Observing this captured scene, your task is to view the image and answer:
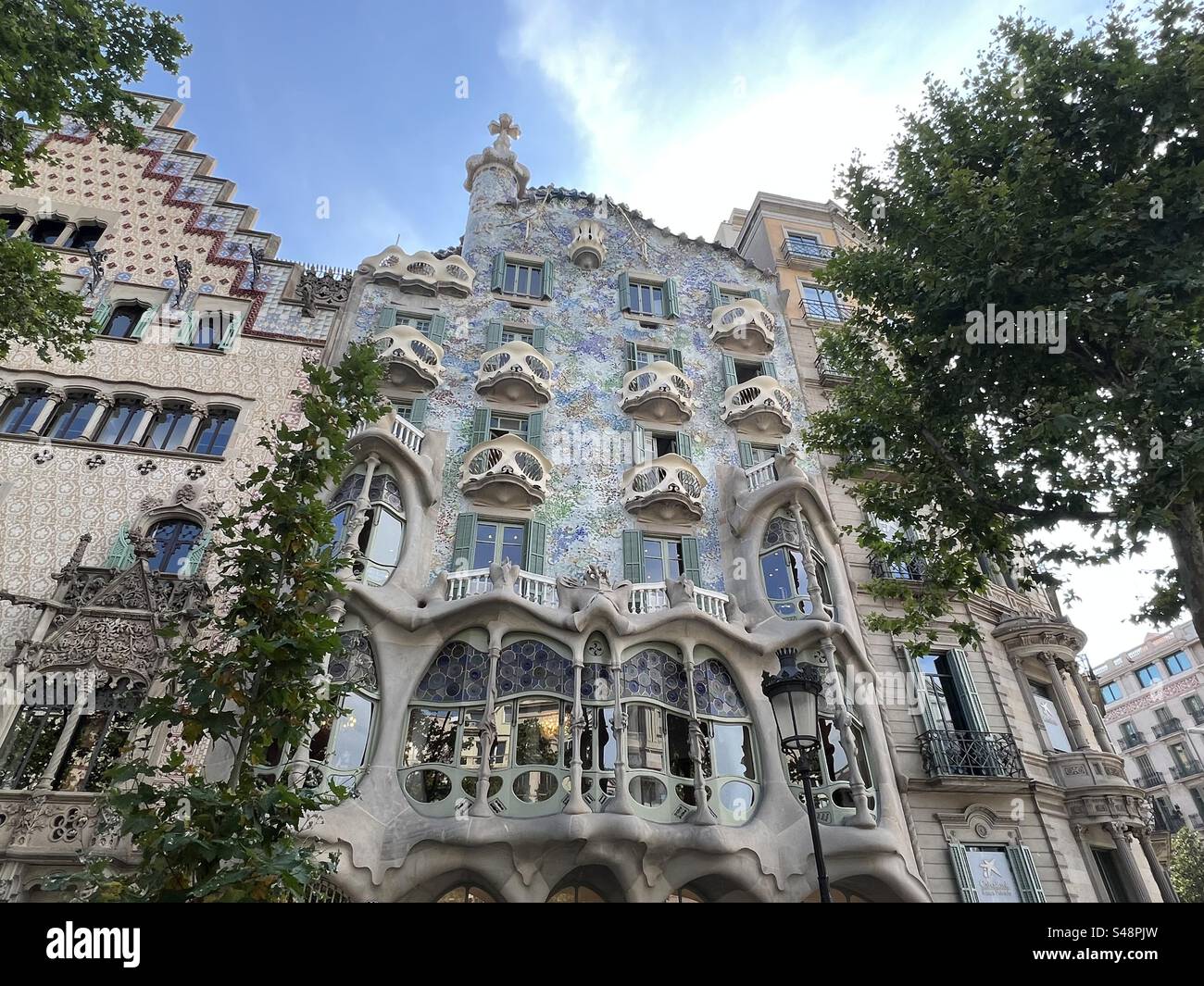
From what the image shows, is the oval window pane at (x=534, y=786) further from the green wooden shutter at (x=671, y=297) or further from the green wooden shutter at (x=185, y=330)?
the green wooden shutter at (x=671, y=297)

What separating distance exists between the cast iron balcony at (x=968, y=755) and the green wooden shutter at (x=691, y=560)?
5722 millimetres

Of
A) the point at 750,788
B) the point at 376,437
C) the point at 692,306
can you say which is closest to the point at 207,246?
the point at 376,437

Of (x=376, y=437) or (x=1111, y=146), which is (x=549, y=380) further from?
(x=1111, y=146)

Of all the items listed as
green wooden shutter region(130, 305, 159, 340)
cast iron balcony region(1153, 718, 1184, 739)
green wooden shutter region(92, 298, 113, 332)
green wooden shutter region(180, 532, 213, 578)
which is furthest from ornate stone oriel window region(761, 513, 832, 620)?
cast iron balcony region(1153, 718, 1184, 739)

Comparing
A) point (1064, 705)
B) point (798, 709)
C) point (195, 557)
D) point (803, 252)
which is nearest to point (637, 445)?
point (195, 557)

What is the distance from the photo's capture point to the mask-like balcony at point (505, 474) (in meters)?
15.8

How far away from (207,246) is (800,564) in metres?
18.5

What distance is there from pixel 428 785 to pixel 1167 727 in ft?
149

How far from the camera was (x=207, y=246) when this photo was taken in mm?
19484

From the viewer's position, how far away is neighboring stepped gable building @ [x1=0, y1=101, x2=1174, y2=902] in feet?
37.6

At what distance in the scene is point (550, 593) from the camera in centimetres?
1445

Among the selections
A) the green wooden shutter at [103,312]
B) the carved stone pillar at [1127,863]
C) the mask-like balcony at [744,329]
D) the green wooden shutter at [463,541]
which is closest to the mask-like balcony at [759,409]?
the mask-like balcony at [744,329]

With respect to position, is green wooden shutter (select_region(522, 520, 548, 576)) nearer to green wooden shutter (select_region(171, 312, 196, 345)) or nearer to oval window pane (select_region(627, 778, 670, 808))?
oval window pane (select_region(627, 778, 670, 808))

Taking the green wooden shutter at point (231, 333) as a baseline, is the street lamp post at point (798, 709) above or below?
below
